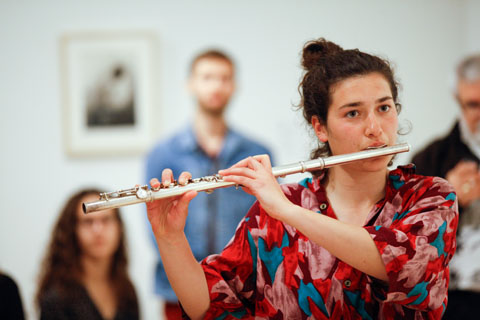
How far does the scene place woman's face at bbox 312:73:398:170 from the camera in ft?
4.27

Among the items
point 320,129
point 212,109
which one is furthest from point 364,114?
point 212,109

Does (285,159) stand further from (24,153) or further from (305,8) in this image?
(24,153)

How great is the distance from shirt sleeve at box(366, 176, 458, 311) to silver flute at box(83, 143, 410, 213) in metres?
0.16

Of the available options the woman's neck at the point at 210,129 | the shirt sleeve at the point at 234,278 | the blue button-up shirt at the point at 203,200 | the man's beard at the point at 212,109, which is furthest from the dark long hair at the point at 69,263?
the shirt sleeve at the point at 234,278

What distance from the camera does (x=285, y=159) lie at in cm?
376

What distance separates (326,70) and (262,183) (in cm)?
35

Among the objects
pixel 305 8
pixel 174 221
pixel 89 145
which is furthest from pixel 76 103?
pixel 174 221

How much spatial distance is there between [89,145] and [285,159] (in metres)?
1.32

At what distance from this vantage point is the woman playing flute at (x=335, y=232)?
117cm

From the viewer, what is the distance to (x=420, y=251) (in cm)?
115

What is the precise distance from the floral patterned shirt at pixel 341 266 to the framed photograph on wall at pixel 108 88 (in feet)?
7.80

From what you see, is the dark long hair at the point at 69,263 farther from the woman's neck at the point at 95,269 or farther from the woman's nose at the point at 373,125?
the woman's nose at the point at 373,125

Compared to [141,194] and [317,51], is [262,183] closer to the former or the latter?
[141,194]

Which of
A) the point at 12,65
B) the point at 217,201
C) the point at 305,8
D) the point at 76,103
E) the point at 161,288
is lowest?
the point at 161,288
